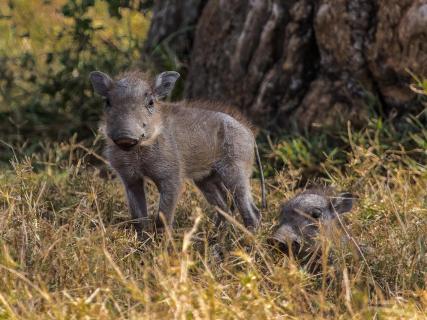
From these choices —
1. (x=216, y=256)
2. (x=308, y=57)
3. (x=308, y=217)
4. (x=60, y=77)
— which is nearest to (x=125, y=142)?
(x=216, y=256)

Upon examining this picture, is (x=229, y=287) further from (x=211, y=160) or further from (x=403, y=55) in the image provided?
(x=403, y=55)

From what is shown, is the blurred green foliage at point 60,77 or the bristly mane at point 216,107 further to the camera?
the blurred green foliage at point 60,77

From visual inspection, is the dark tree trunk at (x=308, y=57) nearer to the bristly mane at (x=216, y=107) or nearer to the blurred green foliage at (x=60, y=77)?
the blurred green foliage at (x=60, y=77)

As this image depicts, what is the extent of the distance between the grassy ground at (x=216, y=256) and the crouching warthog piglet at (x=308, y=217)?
13 centimetres

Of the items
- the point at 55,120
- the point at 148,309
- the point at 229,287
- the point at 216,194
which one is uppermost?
the point at 148,309

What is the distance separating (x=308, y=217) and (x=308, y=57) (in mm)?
2660

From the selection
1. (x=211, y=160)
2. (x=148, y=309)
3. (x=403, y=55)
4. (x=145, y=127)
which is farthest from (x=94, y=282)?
(x=403, y=55)

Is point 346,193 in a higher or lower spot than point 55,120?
higher

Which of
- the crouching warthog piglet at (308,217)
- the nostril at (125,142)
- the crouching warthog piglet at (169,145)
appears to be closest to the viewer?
the crouching warthog piglet at (308,217)

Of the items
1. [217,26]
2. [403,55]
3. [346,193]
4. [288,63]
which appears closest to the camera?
[346,193]

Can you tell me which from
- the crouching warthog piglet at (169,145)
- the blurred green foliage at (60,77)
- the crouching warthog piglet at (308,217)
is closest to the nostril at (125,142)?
the crouching warthog piglet at (169,145)

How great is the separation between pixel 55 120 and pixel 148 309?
16.1 feet

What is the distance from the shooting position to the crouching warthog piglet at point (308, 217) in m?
5.01

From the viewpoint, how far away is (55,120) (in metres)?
8.36
